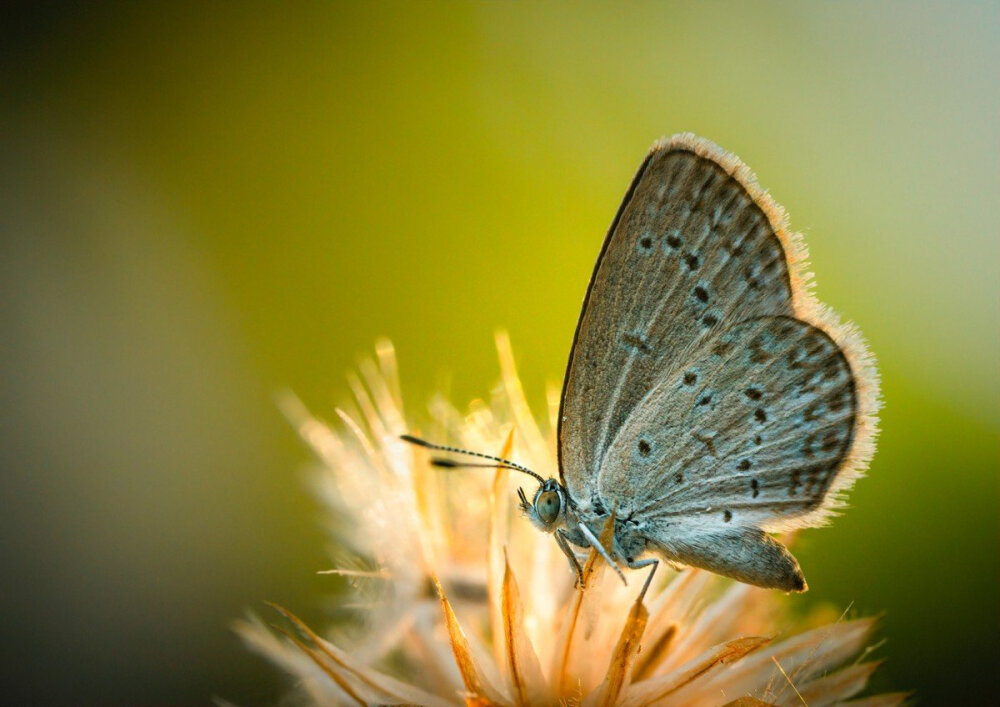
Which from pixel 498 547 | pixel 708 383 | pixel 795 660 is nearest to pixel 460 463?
pixel 498 547

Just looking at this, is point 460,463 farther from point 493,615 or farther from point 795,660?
point 795,660

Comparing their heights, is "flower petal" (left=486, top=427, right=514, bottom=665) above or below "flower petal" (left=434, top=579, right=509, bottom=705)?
above

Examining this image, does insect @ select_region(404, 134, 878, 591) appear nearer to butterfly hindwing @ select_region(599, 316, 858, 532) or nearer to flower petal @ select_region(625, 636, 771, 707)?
butterfly hindwing @ select_region(599, 316, 858, 532)

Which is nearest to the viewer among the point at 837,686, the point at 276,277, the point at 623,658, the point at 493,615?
the point at 623,658

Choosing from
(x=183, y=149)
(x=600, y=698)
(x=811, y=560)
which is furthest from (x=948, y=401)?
(x=183, y=149)

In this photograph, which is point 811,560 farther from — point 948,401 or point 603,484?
point 603,484

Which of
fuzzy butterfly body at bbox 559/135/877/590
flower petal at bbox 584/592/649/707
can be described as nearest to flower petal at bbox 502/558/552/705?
flower petal at bbox 584/592/649/707

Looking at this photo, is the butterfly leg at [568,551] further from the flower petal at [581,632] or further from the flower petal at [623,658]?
the flower petal at [623,658]

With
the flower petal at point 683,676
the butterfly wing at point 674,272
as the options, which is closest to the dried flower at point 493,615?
the flower petal at point 683,676
